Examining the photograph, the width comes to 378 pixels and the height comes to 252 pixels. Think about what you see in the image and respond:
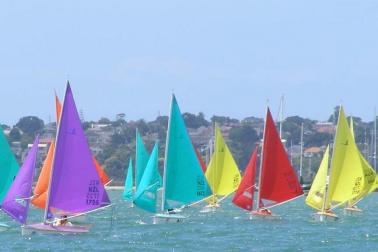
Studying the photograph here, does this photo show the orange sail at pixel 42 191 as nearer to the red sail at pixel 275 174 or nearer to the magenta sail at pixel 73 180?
the red sail at pixel 275 174

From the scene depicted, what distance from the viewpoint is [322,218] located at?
64.4 meters

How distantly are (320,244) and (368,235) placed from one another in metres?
5.94

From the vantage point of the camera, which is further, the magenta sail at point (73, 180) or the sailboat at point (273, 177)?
the sailboat at point (273, 177)

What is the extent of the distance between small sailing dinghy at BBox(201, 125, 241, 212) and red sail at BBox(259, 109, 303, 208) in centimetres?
1331

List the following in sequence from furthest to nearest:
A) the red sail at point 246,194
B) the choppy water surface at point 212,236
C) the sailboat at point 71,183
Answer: the red sail at point 246,194 < the sailboat at point 71,183 < the choppy water surface at point 212,236

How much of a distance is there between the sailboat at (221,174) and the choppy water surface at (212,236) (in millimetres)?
7332

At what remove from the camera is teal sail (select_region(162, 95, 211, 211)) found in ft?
194

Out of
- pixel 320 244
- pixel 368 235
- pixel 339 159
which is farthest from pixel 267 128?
pixel 320 244

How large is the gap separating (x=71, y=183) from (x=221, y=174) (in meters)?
27.4

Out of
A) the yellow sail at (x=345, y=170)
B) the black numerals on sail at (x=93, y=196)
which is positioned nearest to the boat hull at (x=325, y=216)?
the yellow sail at (x=345, y=170)

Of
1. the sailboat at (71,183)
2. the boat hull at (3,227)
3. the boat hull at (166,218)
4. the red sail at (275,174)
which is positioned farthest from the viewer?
the red sail at (275,174)

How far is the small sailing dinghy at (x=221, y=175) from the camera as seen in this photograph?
76.9 m

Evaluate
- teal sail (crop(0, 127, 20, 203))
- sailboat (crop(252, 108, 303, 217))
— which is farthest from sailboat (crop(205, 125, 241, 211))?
teal sail (crop(0, 127, 20, 203))

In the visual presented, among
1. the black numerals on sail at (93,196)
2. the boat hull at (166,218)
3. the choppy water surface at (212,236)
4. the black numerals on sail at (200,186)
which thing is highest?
the black numerals on sail at (200,186)
